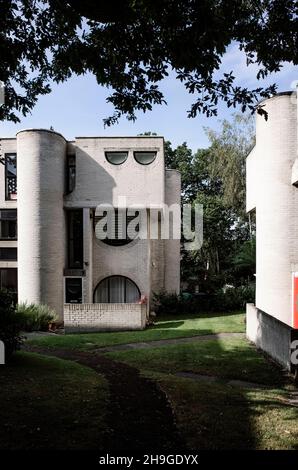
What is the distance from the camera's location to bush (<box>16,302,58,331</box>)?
55.6ft

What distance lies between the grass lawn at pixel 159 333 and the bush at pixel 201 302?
5.47 feet

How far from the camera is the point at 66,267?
2028 cm

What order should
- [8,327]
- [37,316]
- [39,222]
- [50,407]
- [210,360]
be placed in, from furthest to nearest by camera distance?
[39,222] → [37,316] → [210,360] → [8,327] → [50,407]

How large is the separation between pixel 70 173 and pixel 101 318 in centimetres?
901

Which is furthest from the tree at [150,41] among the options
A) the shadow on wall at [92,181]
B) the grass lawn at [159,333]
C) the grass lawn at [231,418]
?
the shadow on wall at [92,181]

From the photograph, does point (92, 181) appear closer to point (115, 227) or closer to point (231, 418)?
point (115, 227)

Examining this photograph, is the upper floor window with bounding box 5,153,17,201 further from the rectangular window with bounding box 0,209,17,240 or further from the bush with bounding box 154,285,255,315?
the bush with bounding box 154,285,255,315

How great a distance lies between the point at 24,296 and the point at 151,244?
798 cm

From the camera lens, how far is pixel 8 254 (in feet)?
68.8

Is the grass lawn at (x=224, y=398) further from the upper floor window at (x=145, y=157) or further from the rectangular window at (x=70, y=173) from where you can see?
the rectangular window at (x=70, y=173)

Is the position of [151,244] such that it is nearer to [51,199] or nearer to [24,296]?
[51,199]

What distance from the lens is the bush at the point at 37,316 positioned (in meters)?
16.9

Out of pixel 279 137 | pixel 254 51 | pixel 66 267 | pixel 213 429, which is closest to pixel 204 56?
pixel 254 51

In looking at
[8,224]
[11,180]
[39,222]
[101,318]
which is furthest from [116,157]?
[101,318]
